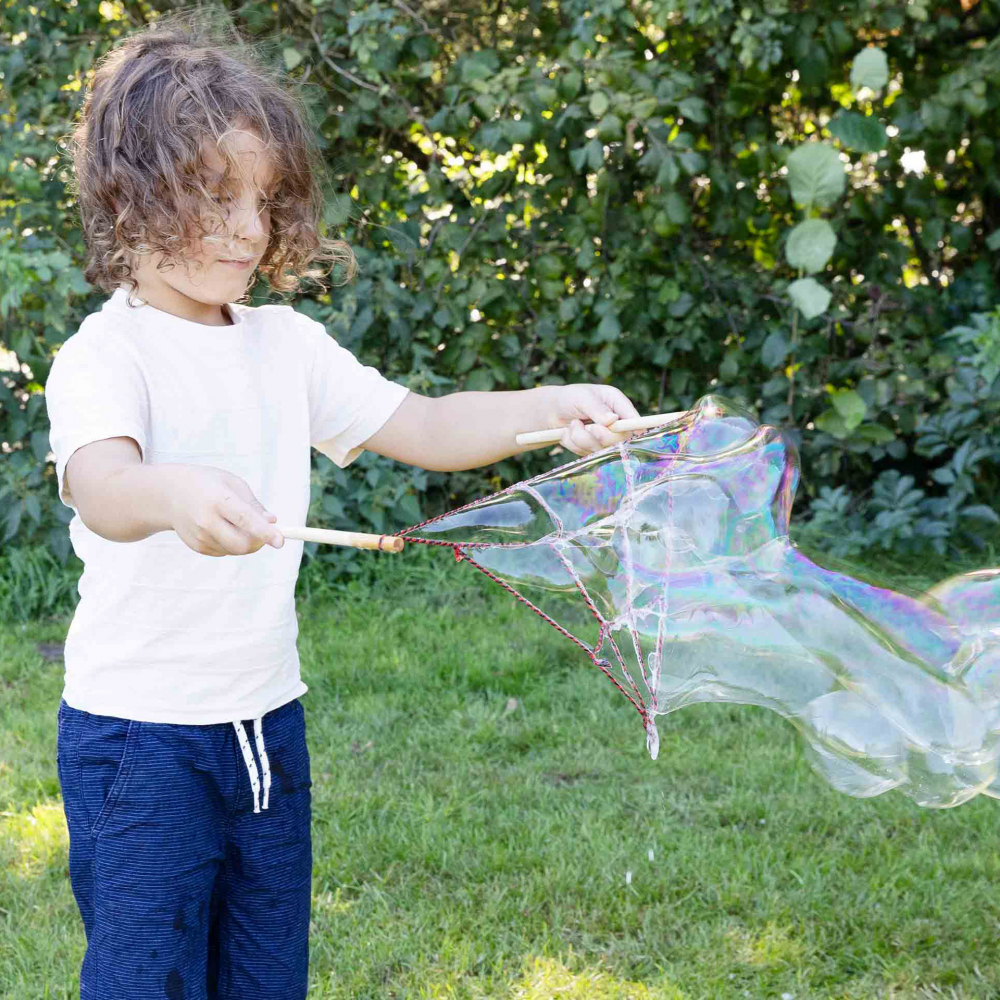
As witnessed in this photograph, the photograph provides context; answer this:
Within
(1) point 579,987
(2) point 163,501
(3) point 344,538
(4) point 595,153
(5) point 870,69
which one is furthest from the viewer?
(5) point 870,69

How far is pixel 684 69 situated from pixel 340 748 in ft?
7.90

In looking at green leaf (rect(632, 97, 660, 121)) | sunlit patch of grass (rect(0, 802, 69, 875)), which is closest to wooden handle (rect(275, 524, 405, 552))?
sunlit patch of grass (rect(0, 802, 69, 875))

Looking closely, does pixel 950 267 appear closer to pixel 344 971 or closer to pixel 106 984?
pixel 344 971

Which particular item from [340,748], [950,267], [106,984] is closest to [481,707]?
[340,748]

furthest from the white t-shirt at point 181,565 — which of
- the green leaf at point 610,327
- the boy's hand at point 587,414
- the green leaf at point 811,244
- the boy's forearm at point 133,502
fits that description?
the green leaf at point 811,244

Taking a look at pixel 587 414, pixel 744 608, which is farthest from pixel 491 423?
pixel 744 608

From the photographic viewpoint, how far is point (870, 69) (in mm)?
3787

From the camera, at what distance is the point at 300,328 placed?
1.65 meters

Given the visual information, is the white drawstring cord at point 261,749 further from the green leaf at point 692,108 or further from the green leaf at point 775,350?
the green leaf at point 775,350

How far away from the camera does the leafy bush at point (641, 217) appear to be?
374cm

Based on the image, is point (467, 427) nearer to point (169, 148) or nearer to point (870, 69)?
point (169, 148)

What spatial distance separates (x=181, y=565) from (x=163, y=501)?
11.0 inches

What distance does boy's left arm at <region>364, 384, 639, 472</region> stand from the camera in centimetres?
159

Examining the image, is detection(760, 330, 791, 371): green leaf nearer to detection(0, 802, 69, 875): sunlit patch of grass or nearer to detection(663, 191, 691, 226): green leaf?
detection(663, 191, 691, 226): green leaf
